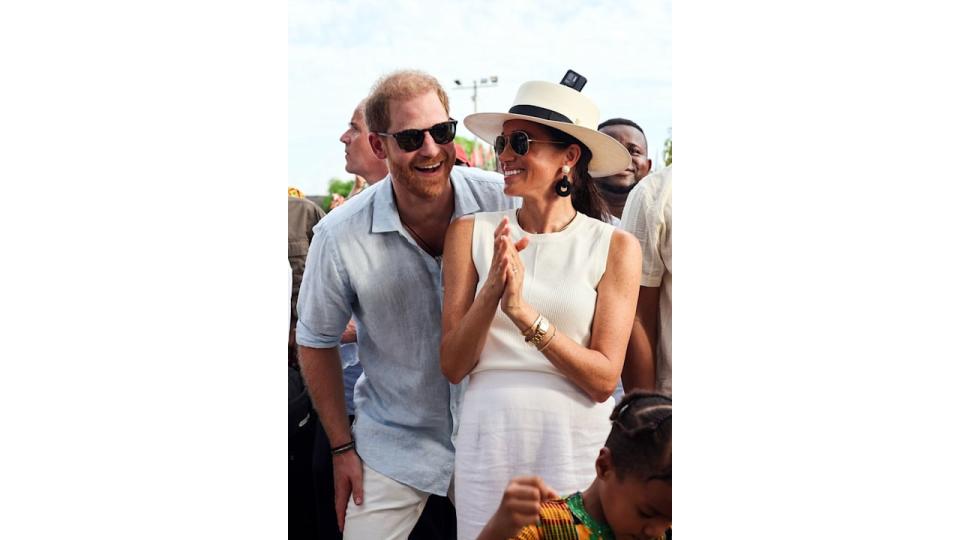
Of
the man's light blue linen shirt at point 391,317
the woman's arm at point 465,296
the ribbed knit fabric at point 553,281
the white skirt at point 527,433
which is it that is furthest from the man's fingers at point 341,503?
the ribbed knit fabric at point 553,281

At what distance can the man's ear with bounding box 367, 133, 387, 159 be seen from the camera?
10.5 ft

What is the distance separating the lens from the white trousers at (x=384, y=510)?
330cm

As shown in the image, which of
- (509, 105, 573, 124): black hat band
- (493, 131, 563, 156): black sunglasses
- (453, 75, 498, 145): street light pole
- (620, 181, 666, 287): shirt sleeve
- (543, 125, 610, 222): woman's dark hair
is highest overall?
(453, 75, 498, 145): street light pole

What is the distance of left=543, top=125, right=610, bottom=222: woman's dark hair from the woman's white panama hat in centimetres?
1

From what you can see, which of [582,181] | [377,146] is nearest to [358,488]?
[377,146]

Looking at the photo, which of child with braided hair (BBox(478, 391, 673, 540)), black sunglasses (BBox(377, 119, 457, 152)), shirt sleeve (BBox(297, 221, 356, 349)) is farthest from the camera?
shirt sleeve (BBox(297, 221, 356, 349))

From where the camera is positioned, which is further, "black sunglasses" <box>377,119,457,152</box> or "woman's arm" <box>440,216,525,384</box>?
"black sunglasses" <box>377,119,457,152</box>

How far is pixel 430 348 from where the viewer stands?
3.23m

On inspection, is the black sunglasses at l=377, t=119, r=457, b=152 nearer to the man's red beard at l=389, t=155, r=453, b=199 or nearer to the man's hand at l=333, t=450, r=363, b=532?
the man's red beard at l=389, t=155, r=453, b=199

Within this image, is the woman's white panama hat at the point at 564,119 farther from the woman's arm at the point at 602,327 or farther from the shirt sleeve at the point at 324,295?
the shirt sleeve at the point at 324,295

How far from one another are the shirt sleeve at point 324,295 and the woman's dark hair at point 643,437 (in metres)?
0.91

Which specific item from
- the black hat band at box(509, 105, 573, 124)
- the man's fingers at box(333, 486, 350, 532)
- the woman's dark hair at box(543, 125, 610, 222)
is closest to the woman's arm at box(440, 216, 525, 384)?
the woman's dark hair at box(543, 125, 610, 222)

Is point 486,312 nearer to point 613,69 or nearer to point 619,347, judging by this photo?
point 619,347

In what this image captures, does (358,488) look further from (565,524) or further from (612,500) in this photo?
(612,500)
